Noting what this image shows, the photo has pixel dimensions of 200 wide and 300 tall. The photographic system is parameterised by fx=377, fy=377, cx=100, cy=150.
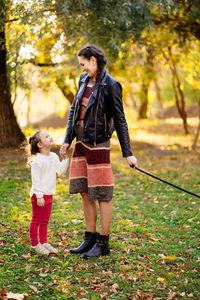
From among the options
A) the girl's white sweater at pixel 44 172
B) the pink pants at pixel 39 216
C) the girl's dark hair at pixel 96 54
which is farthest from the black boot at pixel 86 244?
the girl's dark hair at pixel 96 54

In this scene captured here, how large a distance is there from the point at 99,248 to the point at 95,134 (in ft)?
4.07

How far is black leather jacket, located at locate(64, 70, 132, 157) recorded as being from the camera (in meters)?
3.67

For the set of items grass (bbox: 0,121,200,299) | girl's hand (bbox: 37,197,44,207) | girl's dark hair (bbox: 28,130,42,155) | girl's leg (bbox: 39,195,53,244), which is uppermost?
girl's dark hair (bbox: 28,130,42,155)

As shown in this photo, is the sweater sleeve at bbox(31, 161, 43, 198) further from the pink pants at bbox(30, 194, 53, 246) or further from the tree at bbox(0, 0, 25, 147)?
the tree at bbox(0, 0, 25, 147)

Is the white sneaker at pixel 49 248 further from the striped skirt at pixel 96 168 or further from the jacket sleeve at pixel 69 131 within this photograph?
the jacket sleeve at pixel 69 131

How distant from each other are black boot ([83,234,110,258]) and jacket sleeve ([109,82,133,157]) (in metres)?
0.93

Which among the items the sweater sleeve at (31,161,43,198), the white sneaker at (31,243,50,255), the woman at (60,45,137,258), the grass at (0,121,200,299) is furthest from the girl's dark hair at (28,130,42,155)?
the grass at (0,121,200,299)

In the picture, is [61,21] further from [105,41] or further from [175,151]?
[175,151]

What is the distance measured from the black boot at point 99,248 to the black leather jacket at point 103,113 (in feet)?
3.10

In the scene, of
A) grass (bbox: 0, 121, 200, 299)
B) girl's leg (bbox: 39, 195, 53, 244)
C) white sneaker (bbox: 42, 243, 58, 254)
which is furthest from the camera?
white sneaker (bbox: 42, 243, 58, 254)

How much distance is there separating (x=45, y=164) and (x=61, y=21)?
492 cm

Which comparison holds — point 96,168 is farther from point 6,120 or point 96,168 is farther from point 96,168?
point 6,120

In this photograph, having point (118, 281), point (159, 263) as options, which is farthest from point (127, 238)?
point (118, 281)

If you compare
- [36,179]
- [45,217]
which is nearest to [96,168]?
[36,179]
